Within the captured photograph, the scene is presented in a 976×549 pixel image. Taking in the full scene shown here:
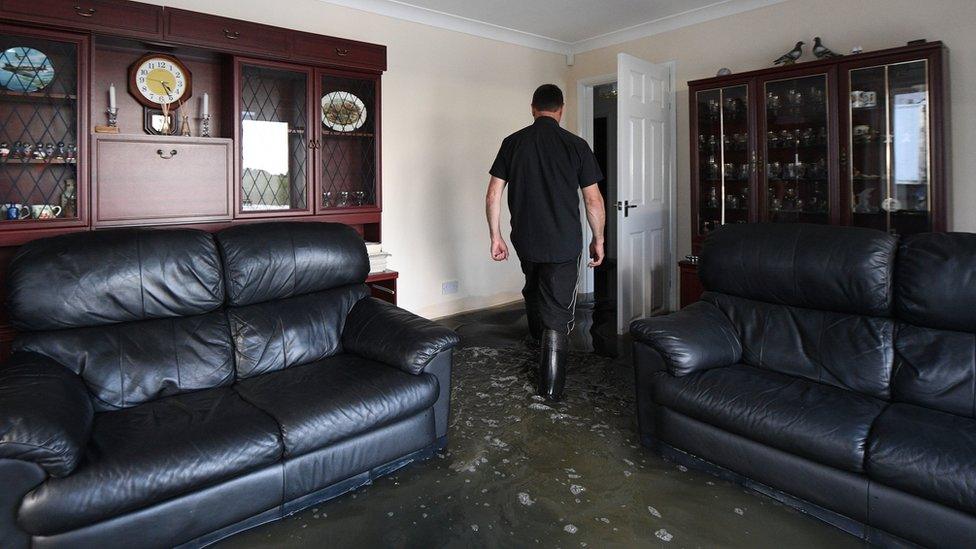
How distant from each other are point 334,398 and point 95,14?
7.60 ft

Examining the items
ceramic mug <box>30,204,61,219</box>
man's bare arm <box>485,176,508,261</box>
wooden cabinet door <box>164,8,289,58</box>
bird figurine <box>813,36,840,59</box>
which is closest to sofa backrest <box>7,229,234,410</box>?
ceramic mug <box>30,204,61,219</box>

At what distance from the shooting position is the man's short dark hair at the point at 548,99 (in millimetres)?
3189

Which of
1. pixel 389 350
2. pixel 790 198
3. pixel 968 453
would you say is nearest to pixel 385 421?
pixel 389 350

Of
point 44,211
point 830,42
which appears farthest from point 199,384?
point 830,42

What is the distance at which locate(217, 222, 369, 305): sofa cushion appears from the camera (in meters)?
2.63

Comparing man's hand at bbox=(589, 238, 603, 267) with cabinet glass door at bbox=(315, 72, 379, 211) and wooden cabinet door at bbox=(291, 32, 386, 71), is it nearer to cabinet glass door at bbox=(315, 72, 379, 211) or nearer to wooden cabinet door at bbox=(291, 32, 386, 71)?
cabinet glass door at bbox=(315, 72, 379, 211)

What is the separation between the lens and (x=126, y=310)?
7.64ft

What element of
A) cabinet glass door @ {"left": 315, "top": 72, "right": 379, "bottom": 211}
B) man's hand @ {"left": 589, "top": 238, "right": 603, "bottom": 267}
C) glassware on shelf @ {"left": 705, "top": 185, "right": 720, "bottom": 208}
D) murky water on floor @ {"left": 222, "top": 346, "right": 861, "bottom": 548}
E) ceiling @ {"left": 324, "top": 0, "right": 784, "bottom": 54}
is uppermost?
ceiling @ {"left": 324, "top": 0, "right": 784, "bottom": 54}

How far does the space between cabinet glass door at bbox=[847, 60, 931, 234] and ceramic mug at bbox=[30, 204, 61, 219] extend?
15.3 feet

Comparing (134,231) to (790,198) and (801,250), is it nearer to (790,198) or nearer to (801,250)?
(801,250)

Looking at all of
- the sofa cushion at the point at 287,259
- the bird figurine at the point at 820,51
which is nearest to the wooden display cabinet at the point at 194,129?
the sofa cushion at the point at 287,259

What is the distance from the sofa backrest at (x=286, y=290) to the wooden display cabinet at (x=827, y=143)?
2.71 m

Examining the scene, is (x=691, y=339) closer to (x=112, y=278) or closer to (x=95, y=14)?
(x=112, y=278)

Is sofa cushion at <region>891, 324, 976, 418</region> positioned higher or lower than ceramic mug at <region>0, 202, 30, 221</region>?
lower
